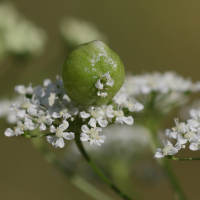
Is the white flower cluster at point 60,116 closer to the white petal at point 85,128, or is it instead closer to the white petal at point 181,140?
the white petal at point 85,128

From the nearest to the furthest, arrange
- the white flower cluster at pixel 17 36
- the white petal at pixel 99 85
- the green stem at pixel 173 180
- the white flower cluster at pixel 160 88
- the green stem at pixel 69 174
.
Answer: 1. the white petal at pixel 99 85
2. the green stem at pixel 173 180
3. the green stem at pixel 69 174
4. the white flower cluster at pixel 160 88
5. the white flower cluster at pixel 17 36

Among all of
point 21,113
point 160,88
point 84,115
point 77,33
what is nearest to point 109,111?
point 84,115

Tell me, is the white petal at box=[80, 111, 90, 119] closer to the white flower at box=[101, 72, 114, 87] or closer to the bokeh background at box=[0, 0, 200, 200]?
the white flower at box=[101, 72, 114, 87]

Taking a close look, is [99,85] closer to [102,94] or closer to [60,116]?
[102,94]

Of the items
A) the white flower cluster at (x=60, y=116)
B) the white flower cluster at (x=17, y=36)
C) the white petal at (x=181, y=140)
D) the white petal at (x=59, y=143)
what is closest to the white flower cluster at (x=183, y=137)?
the white petal at (x=181, y=140)

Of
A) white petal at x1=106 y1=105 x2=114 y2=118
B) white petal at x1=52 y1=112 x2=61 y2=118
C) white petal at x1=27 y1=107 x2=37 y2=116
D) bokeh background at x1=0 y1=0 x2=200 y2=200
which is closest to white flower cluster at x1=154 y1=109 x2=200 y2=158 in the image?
white petal at x1=106 y1=105 x2=114 y2=118

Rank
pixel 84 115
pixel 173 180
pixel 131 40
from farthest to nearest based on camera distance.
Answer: pixel 131 40 < pixel 173 180 < pixel 84 115
